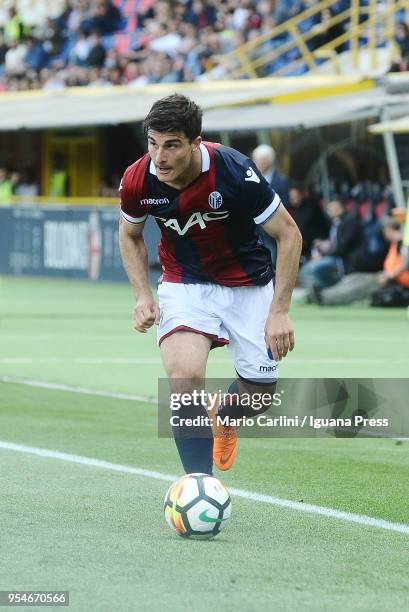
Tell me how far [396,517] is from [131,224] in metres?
1.83

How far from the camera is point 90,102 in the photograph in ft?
105

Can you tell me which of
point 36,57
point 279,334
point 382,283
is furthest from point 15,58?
point 279,334

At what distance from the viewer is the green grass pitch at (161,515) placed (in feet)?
17.5

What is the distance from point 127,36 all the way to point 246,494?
29.0 meters

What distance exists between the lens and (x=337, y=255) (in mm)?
22219

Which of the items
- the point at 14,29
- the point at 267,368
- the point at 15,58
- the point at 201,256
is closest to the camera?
the point at 201,256

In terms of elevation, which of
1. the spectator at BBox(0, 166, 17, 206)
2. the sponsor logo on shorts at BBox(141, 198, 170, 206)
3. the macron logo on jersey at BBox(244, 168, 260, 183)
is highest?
the macron logo on jersey at BBox(244, 168, 260, 183)

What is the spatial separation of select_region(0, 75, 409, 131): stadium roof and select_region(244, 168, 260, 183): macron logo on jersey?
17.1 m

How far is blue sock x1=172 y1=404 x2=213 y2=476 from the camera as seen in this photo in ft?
21.7

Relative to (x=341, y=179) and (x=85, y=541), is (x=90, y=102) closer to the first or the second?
(x=341, y=179)

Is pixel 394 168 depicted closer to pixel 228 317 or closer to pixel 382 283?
pixel 382 283

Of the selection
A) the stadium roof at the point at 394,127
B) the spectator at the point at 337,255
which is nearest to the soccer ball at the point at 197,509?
the spectator at the point at 337,255

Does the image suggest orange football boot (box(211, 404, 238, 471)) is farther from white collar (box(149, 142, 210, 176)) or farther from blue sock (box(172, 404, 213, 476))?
white collar (box(149, 142, 210, 176))

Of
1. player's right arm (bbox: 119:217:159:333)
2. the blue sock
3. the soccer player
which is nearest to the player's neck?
the soccer player
